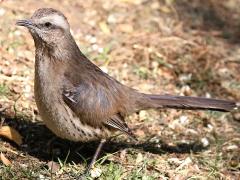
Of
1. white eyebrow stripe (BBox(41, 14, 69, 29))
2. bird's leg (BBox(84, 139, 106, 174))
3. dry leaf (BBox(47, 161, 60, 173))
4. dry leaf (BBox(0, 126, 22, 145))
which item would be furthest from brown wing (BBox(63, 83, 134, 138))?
dry leaf (BBox(0, 126, 22, 145))

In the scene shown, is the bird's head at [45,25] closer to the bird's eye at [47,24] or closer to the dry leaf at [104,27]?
the bird's eye at [47,24]

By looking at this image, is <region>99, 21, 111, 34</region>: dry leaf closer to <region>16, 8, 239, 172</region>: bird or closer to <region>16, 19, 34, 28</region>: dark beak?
<region>16, 8, 239, 172</region>: bird

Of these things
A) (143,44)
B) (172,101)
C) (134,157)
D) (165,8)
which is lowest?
(134,157)

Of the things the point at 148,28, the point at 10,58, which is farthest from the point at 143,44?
the point at 10,58

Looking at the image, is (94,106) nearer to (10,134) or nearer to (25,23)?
(10,134)

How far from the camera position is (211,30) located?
1016cm

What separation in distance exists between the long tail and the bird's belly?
1.04 meters

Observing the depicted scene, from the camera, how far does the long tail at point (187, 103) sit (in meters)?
6.89

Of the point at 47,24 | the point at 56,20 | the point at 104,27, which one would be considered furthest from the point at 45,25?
the point at 104,27

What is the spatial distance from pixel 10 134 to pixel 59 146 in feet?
1.91

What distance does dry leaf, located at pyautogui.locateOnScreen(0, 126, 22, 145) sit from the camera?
6359 millimetres

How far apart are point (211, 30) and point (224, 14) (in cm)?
89

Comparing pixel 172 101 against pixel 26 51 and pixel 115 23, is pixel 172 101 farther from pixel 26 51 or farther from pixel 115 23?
pixel 115 23

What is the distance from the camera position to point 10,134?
251 inches
